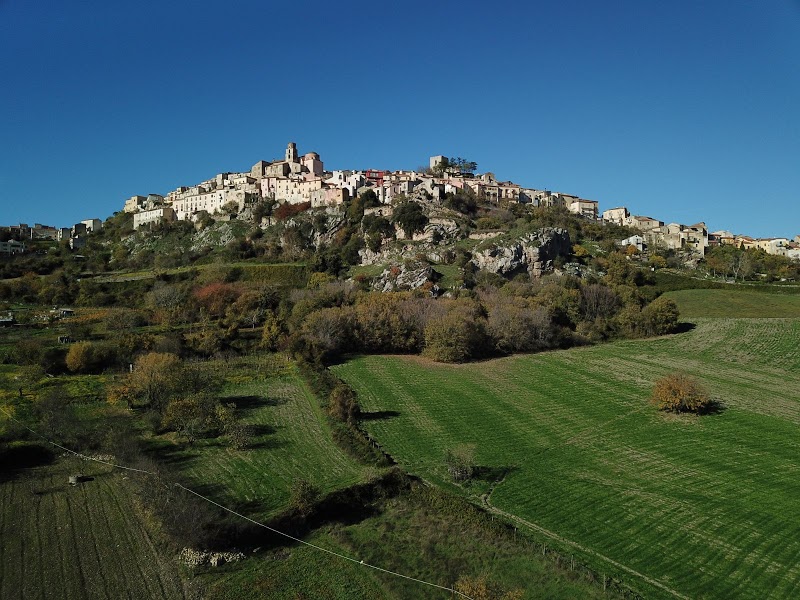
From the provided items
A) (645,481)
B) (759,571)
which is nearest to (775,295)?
(645,481)

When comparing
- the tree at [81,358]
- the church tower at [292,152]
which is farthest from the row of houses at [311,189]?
the tree at [81,358]

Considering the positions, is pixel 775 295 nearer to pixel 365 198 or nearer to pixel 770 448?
pixel 770 448

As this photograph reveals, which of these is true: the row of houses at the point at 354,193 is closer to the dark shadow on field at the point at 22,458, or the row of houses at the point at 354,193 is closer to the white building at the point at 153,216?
the white building at the point at 153,216

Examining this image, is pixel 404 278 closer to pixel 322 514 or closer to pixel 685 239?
pixel 322 514

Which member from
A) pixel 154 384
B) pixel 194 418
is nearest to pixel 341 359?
pixel 154 384

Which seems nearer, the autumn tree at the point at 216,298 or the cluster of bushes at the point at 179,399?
the cluster of bushes at the point at 179,399

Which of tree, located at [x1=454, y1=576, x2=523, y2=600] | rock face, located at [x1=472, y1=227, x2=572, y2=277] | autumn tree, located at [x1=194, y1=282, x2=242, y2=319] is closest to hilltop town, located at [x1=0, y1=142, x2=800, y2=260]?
rock face, located at [x1=472, y1=227, x2=572, y2=277]
